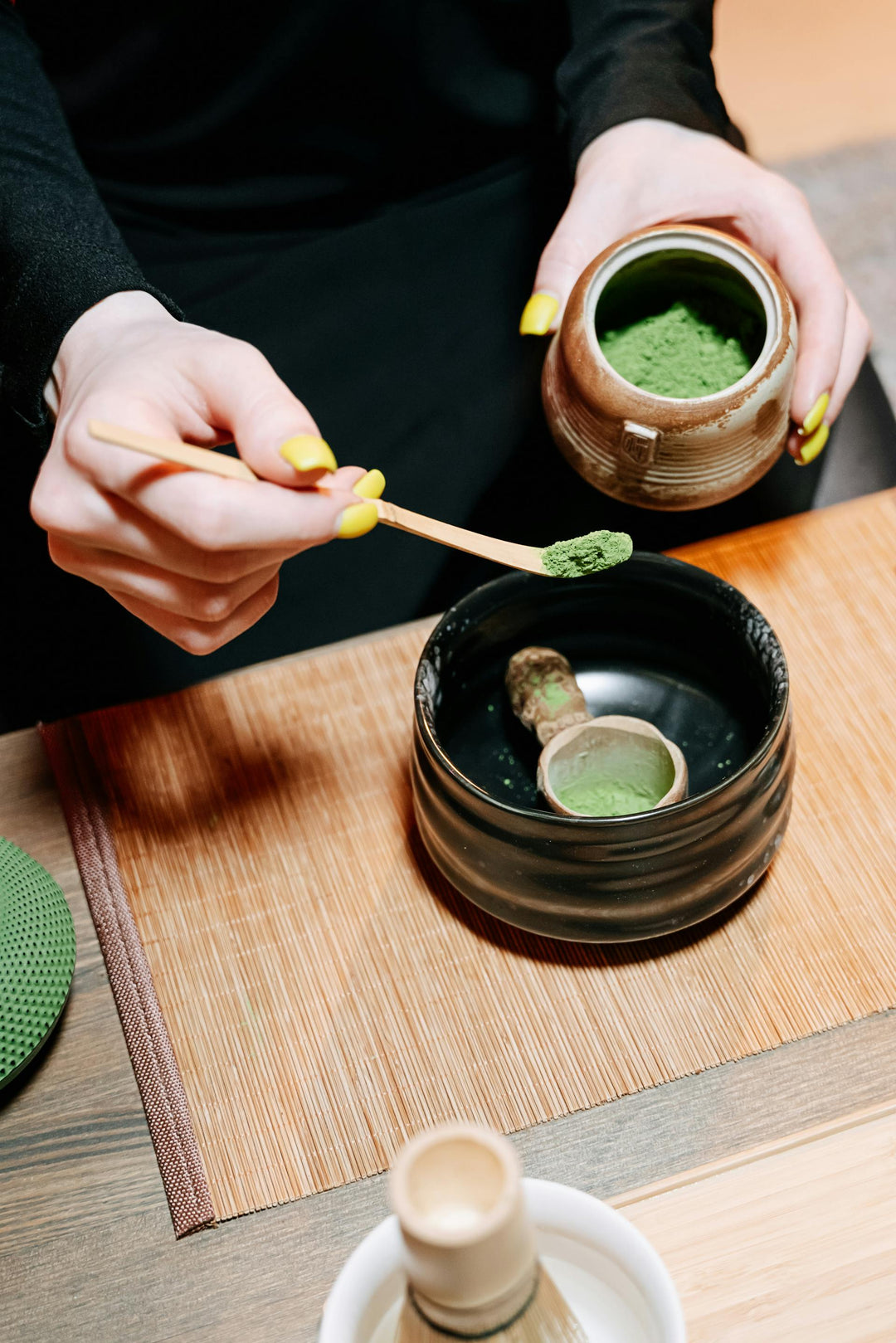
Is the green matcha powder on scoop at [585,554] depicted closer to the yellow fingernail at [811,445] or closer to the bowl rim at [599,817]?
the bowl rim at [599,817]

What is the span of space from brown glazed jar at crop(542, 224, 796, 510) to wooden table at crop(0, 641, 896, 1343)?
41 centimetres

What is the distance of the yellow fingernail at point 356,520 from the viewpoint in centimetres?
64

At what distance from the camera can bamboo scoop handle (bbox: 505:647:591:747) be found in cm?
79

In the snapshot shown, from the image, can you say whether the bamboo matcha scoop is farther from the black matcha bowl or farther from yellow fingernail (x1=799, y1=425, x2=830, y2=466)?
yellow fingernail (x1=799, y1=425, x2=830, y2=466)

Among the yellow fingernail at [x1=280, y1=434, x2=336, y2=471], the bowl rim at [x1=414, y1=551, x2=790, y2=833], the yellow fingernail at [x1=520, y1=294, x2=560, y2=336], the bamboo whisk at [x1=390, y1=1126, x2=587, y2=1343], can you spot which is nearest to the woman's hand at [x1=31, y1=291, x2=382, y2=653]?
the yellow fingernail at [x1=280, y1=434, x2=336, y2=471]

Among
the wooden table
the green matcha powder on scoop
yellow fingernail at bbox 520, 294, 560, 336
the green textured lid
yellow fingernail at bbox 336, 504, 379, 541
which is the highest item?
yellow fingernail at bbox 336, 504, 379, 541

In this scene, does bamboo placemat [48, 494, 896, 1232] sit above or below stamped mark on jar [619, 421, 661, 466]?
below

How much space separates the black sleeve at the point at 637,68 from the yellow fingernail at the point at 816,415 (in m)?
0.37

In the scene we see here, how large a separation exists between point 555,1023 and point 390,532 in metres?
0.61

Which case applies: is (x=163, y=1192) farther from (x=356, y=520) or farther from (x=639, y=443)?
(x=639, y=443)

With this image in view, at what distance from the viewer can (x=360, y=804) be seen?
2.81ft

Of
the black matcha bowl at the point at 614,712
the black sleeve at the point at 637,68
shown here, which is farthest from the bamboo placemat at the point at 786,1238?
the black sleeve at the point at 637,68

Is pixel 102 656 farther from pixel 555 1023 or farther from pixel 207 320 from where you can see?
pixel 555 1023

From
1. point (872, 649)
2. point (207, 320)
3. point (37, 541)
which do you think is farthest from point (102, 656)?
point (872, 649)
